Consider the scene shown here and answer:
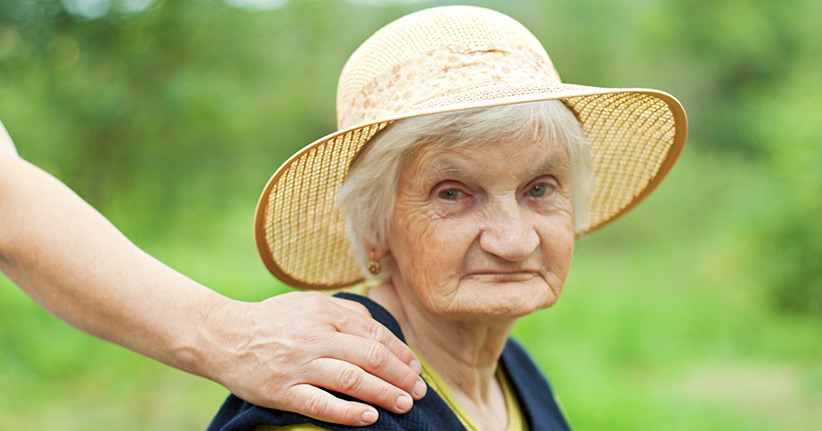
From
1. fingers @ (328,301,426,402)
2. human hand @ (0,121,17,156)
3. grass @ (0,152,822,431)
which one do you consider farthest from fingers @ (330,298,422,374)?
grass @ (0,152,822,431)

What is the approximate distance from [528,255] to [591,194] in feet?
Result: 2.25

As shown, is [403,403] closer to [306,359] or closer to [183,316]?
[306,359]

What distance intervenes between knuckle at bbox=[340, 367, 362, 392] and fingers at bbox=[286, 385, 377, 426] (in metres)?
0.03

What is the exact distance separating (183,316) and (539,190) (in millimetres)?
835

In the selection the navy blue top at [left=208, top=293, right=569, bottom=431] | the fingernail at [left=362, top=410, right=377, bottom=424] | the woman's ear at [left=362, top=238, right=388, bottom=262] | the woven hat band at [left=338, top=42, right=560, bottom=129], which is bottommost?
the navy blue top at [left=208, top=293, right=569, bottom=431]

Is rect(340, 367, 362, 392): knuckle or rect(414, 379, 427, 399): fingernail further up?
rect(340, 367, 362, 392): knuckle

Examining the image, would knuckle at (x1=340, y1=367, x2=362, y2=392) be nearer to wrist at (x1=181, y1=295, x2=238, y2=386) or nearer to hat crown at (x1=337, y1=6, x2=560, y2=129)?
wrist at (x1=181, y1=295, x2=238, y2=386)

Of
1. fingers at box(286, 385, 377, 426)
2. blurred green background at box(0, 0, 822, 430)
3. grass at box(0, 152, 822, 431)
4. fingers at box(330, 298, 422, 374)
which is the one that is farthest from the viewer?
blurred green background at box(0, 0, 822, 430)

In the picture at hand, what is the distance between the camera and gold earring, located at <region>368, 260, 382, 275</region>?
1.88 metres

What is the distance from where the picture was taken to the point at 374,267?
1.89 m

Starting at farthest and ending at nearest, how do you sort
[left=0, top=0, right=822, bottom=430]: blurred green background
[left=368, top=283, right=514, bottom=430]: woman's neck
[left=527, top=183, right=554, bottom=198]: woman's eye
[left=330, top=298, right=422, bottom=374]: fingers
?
1. [left=0, top=0, right=822, bottom=430]: blurred green background
2. [left=368, top=283, right=514, bottom=430]: woman's neck
3. [left=527, top=183, right=554, bottom=198]: woman's eye
4. [left=330, top=298, right=422, bottom=374]: fingers

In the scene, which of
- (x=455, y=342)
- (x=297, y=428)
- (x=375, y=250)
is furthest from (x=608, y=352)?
(x=297, y=428)

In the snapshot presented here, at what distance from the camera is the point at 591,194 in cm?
222

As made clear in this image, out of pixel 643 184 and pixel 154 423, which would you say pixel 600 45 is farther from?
pixel 643 184
